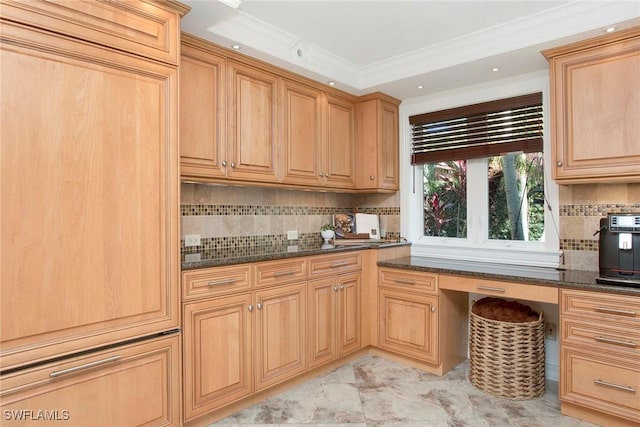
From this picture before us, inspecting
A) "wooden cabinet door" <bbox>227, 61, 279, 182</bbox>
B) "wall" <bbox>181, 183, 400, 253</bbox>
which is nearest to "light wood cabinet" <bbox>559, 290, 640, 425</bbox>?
"wall" <bbox>181, 183, 400, 253</bbox>

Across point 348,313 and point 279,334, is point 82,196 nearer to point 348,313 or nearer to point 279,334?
point 279,334

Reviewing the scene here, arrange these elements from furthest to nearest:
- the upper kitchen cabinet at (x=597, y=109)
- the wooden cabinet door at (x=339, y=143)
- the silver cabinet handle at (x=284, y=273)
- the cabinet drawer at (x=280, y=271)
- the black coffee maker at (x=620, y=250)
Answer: the wooden cabinet door at (x=339, y=143)
the silver cabinet handle at (x=284, y=273)
the cabinet drawer at (x=280, y=271)
the upper kitchen cabinet at (x=597, y=109)
the black coffee maker at (x=620, y=250)

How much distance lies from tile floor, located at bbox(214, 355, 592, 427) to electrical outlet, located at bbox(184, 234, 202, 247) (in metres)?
1.16

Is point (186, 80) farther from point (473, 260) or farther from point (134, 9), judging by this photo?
point (473, 260)

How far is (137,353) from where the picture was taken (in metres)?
1.86

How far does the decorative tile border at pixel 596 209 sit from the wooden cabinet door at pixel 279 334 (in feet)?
6.69

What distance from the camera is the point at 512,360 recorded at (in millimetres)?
2615

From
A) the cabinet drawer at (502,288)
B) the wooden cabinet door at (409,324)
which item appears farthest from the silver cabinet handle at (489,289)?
the wooden cabinet door at (409,324)

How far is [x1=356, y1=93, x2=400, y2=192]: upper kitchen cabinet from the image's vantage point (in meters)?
3.58

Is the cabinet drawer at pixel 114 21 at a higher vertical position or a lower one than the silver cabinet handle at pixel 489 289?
higher

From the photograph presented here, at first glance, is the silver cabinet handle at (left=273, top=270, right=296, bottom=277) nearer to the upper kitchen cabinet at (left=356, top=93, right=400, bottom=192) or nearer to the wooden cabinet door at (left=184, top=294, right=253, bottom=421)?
the wooden cabinet door at (left=184, top=294, right=253, bottom=421)

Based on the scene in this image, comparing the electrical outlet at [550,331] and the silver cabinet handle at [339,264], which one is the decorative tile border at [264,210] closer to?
the silver cabinet handle at [339,264]

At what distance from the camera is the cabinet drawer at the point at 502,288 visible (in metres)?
2.42

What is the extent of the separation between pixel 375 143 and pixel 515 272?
5.36 ft
